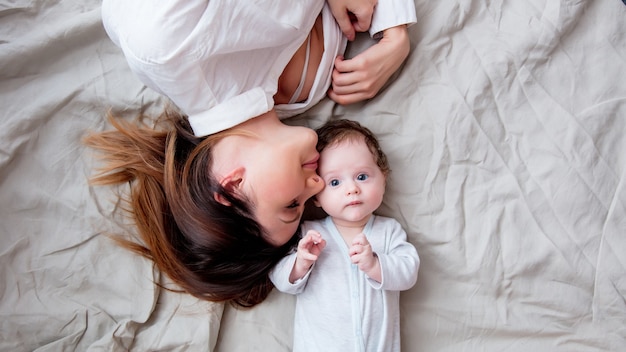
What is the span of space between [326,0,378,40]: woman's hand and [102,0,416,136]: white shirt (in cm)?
4

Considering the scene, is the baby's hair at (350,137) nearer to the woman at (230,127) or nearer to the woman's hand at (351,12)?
the woman at (230,127)

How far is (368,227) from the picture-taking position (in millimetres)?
1175

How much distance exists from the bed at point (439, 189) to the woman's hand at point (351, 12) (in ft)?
0.22

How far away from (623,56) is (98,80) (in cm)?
110

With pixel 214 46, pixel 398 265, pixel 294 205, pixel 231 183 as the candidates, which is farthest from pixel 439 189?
pixel 214 46

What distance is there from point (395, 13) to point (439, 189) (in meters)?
0.37

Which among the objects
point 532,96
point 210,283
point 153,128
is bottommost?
point 210,283

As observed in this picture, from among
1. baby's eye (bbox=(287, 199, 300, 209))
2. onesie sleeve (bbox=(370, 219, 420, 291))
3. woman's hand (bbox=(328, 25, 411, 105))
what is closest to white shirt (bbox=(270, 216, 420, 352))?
onesie sleeve (bbox=(370, 219, 420, 291))

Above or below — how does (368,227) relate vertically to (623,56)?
below

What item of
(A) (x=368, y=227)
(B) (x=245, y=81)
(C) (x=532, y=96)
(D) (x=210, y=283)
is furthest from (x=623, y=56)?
(D) (x=210, y=283)

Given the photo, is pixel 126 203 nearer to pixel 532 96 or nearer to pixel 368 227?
pixel 368 227

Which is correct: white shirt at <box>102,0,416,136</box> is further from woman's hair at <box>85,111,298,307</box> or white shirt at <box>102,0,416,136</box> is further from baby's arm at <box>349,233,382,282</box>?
baby's arm at <box>349,233,382,282</box>

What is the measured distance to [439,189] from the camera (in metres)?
1.19

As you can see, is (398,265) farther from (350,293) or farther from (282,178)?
(282,178)
